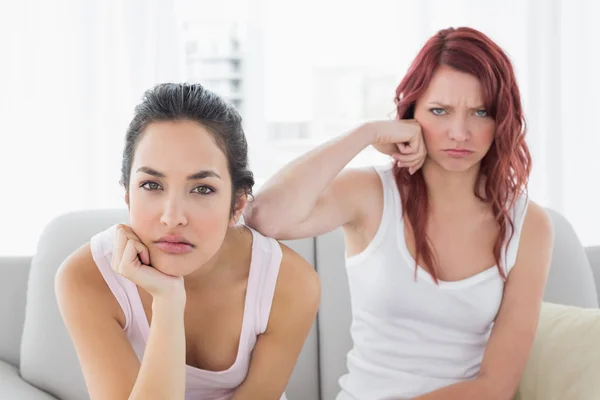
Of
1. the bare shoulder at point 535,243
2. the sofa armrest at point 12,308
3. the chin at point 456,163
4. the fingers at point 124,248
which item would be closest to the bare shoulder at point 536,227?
the bare shoulder at point 535,243

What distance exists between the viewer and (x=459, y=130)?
1565 mm

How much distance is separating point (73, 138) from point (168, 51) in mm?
510

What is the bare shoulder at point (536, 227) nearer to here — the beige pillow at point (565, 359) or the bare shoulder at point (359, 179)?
the beige pillow at point (565, 359)

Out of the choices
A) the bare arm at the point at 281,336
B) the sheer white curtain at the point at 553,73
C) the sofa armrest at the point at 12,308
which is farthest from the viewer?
the sheer white curtain at the point at 553,73

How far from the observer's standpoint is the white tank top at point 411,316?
168 cm

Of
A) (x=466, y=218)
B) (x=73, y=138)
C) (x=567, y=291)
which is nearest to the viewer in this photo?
(x=466, y=218)

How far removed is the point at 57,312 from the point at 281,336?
75cm

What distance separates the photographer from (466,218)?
5.74 feet

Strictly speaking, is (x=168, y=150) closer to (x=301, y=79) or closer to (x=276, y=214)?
(x=276, y=214)

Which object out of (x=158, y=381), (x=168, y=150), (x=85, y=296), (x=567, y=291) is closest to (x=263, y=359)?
(x=158, y=381)

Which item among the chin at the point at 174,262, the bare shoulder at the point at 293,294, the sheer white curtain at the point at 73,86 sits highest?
the sheer white curtain at the point at 73,86

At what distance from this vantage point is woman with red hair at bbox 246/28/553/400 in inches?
62.7

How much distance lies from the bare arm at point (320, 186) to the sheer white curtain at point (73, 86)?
1491mm

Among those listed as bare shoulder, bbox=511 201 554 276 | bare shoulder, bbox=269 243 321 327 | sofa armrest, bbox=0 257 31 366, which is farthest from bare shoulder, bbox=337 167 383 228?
sofa armrest, bbox=0 257 31 366
